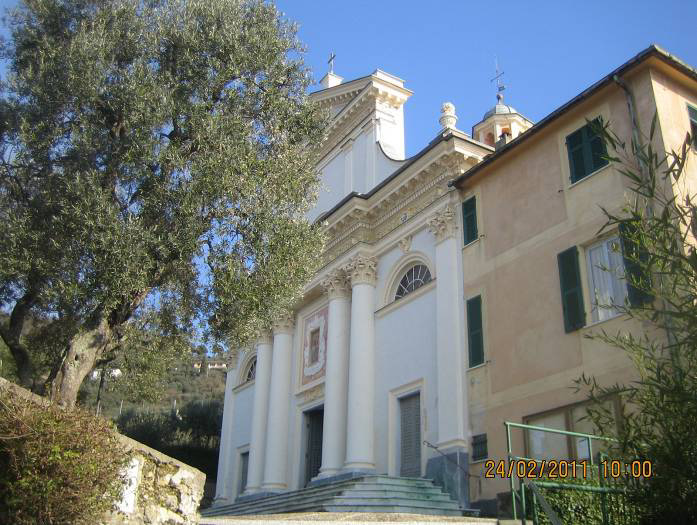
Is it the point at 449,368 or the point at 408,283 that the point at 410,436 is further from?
the point at 408,283

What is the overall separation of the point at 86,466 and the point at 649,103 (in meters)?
10.5

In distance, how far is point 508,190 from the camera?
14812 millimetres

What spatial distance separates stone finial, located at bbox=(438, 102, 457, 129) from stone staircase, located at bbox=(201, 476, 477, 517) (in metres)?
8.58

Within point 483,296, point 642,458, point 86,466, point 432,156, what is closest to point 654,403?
point 642,458

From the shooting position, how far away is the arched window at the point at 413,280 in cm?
1734

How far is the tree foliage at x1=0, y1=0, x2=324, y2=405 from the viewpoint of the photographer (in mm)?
9477

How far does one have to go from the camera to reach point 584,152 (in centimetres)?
1315

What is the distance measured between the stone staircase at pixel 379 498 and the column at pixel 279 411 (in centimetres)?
416

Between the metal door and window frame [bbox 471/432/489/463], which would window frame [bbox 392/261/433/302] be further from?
the metal door

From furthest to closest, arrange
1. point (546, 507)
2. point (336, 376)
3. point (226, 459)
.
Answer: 1. point (226, 459)
2. point (336, 376)
3. point (546, 507)

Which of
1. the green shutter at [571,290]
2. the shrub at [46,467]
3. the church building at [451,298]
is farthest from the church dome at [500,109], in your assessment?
the shrub at [46,467]

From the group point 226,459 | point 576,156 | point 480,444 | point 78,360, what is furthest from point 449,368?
point 226,459

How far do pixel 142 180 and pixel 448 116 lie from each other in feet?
31.4

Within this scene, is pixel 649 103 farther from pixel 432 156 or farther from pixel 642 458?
pixel 642 458
